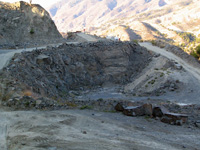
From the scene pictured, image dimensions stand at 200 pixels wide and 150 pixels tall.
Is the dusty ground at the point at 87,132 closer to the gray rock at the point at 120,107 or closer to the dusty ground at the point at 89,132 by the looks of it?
the dusty ground at the point at 89,132

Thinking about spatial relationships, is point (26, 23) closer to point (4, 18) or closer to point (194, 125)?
point (4, 18)

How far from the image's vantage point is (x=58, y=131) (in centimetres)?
842

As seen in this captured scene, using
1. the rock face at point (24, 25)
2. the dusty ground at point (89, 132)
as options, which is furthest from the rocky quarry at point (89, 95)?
the rock face at point (24, 25)

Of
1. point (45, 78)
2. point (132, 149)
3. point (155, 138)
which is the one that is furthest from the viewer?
point (45, 78)

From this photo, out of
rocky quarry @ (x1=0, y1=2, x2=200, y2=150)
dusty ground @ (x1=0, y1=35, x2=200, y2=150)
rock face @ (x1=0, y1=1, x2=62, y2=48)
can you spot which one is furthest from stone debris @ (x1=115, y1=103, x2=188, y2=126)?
rock face @ (x1=0, y1=1, x2=62, y2=48)

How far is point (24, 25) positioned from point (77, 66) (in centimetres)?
1109

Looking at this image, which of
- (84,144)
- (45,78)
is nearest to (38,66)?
(45,78)

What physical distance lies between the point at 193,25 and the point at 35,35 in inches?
5988

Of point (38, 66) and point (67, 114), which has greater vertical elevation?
point (38, 66)

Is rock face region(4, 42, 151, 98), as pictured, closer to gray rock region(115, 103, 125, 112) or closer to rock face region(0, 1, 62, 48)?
rock face region(0, 1, 62, 48)

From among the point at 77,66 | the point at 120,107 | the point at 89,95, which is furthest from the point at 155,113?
the point at 77,66

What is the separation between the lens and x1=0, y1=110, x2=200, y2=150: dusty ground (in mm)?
7387

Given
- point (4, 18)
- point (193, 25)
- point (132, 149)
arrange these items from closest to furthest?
point (132, 149) → point (4, 18) → point (193, 25)

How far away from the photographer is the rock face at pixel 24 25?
1112 inches
